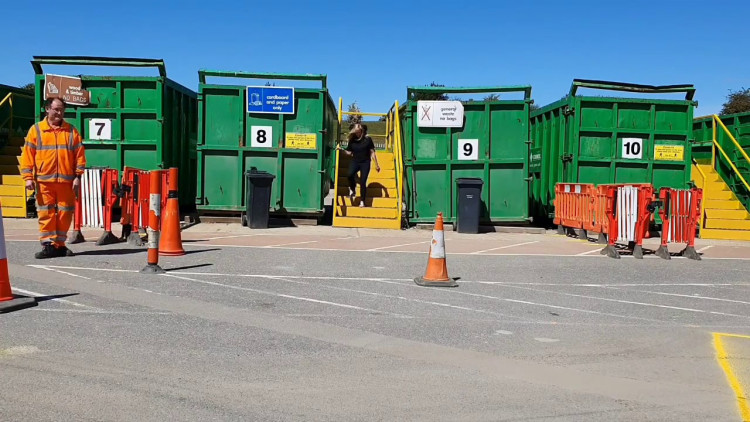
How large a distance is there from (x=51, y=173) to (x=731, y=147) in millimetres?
15652

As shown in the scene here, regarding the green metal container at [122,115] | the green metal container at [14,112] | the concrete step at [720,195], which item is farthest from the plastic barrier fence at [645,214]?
the green metal container at [14,112]

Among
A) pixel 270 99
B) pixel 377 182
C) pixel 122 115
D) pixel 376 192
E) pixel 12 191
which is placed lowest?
pixel 12 191

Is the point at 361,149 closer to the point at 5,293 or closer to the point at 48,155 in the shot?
the point at 48,155

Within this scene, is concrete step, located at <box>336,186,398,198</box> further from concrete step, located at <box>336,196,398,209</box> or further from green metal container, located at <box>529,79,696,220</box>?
green metal container, located at <box>529,79,696,220</box>

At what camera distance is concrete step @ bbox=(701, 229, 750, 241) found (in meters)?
15.4

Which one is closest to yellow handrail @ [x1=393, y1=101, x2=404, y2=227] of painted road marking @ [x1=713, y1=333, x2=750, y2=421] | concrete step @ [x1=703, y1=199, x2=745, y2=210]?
concrete step @ [x1=703, y1=199, x2=745, y2=210]

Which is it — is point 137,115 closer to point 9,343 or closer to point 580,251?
point 580,251

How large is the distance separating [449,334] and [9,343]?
11.3 feet

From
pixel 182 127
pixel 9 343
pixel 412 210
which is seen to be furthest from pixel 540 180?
pixel 9 343

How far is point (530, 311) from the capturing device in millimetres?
7172

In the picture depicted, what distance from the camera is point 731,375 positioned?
199 inches

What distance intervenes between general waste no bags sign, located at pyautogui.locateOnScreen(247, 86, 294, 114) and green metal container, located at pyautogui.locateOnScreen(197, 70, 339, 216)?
22 mm

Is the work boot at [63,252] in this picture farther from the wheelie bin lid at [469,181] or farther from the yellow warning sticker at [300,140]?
the wheelie bin lid at [469,181]

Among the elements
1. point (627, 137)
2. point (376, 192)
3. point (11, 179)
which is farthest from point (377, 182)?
point (11, 179)
